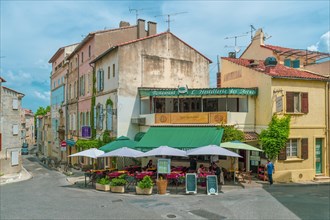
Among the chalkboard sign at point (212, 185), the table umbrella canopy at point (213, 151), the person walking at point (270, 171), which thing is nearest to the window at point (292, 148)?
the person walking at point (270, 171)

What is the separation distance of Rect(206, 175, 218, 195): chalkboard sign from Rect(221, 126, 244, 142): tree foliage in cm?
396

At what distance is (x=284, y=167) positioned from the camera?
21156 millimetres

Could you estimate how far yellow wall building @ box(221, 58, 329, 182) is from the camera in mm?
21125

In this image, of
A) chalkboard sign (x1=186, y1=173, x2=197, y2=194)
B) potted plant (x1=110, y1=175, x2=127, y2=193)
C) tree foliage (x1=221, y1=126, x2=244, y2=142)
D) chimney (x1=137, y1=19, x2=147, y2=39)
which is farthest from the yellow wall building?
chimney (x1=137, y1=19, x2=147, y2=39)

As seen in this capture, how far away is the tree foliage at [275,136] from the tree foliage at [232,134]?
150 centimetres

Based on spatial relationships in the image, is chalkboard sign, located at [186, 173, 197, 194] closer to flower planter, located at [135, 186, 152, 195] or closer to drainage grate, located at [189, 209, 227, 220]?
flower planter, located at [135, 186, 152, 195]

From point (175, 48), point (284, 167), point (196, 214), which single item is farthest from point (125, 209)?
point (175, 48)

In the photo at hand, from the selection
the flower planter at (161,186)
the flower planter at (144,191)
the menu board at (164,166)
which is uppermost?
the menu board at (164,166)

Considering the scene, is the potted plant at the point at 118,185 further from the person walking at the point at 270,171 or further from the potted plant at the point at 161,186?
the person walking at the point at 270,171

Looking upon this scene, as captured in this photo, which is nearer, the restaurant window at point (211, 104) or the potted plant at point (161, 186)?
the potted plant at point (161, 186)

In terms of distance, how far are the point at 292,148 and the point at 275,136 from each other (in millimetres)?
2117

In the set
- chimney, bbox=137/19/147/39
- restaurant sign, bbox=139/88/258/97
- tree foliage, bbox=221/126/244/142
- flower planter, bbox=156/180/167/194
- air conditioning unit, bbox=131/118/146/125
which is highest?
chimney, bbox=137/19/147/39

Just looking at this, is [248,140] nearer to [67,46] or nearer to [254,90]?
[254,90]

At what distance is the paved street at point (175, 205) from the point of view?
43.9 ft
